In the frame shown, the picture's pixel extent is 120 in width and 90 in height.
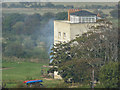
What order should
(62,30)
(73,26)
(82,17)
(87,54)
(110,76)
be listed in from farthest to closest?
(82,17), (62,30), (73,26), (87,54), (110,76)

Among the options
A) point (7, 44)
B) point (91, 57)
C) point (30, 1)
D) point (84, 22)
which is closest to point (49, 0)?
point (30, 1)

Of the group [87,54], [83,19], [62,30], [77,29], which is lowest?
[87,54]

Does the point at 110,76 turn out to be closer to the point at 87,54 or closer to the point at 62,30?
the point at 87,54

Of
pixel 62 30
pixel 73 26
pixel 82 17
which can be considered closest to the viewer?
pixel 73 26

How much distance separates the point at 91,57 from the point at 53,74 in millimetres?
3558

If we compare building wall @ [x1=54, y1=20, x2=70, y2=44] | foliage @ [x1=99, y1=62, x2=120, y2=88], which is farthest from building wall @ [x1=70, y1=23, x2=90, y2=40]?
foliage @ [x1=99, y1=62, x2=120, y2=88]

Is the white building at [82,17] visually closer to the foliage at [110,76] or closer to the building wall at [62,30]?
the building wall at [62,30]

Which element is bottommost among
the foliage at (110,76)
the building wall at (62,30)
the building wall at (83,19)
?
the foliage at (110,76)

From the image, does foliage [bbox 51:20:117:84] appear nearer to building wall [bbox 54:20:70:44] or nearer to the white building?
building wall [bbox 54:20:70:44]

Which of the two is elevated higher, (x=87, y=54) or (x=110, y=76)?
(x=87, y=54)

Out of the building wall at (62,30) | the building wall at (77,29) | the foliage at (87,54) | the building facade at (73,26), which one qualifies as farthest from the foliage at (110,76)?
the building wall at (62,30)

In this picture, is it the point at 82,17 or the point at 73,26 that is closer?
the point at 73,26

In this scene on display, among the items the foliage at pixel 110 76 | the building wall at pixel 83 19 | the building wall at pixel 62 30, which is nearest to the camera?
the foliage at pixel 110 76

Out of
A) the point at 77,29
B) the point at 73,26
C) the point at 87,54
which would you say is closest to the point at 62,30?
the point at 73,26
